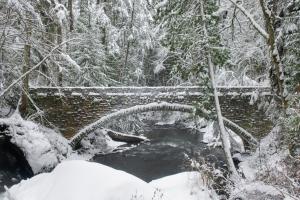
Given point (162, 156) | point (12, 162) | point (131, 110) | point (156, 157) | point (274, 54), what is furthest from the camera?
point (162, 156)

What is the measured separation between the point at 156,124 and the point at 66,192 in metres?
24.9

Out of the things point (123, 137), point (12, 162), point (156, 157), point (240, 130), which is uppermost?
point (240, 130)

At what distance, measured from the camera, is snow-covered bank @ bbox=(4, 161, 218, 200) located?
24.7ft

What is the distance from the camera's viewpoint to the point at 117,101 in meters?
19.1

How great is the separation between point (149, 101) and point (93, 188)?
11585 mm

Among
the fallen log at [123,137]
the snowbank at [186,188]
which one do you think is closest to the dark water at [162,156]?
the fallen log at [123,137]

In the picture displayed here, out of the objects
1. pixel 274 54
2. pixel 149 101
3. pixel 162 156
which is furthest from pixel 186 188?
pixel 162 156

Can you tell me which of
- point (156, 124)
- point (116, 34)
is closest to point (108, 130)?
point (116, 34)

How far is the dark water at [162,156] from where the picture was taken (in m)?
18.5

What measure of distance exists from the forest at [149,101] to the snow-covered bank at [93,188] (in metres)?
0.03

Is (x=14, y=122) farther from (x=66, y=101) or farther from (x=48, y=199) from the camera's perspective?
(x=48, y=199)

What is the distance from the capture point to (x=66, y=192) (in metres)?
7.77

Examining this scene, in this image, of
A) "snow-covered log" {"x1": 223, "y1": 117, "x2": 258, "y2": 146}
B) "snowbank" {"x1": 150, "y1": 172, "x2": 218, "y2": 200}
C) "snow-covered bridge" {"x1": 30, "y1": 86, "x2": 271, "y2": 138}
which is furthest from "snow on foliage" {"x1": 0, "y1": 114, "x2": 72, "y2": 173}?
"snow-covered log" {"x1": 223, "y1": 117, "x2": 258, "y2": 146}

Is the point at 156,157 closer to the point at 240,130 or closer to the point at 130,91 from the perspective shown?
the point at 130,91
